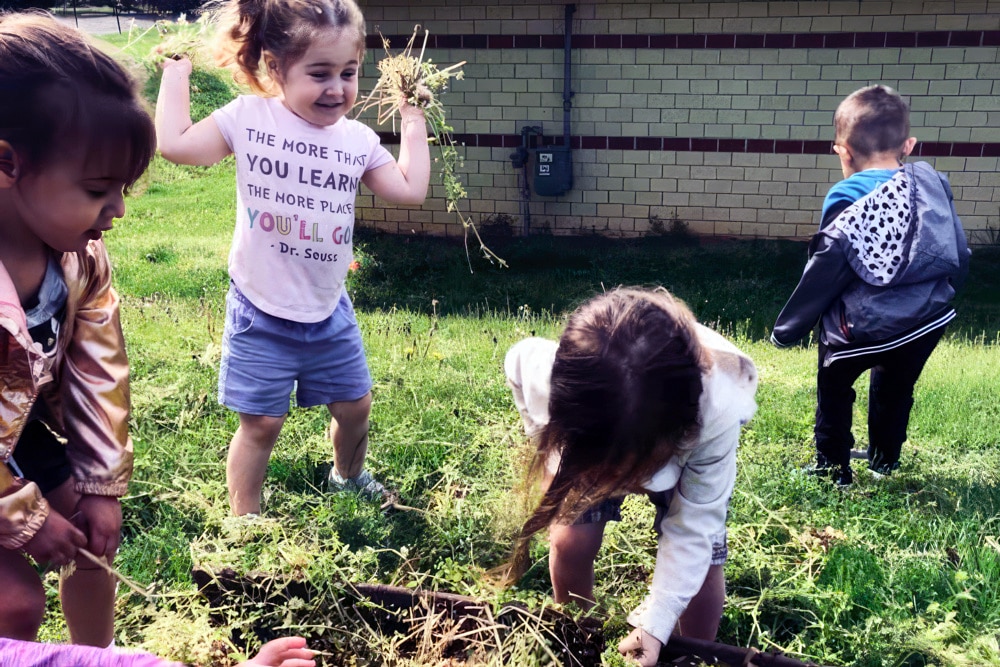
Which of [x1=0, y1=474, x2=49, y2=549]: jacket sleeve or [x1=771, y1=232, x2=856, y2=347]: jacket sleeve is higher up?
[x1=771, y1=232, x2=856, y2=347]: jacket sleeve

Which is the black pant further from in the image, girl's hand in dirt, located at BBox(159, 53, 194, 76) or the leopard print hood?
girl's hand in dirt, located at BBox(159, 53, 194, 76)

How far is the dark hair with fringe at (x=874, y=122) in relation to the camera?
3.97 metres

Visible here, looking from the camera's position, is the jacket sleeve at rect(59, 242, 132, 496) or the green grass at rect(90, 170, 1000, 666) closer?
the jacket sleeve at rect(59, 242, 132, 496)

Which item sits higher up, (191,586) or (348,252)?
(348,252)

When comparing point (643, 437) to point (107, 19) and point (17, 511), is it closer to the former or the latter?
point (17, 511)

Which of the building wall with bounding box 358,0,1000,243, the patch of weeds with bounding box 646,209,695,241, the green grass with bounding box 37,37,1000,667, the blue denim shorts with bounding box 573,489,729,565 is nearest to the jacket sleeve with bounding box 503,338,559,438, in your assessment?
the blue denim shorts with bounding box 573,489,729,565

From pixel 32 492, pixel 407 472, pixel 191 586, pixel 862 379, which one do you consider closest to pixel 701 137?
pixel 862 379

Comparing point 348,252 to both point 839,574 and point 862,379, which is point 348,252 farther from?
point 862,379

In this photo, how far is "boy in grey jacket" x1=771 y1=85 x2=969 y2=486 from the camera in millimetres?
3812

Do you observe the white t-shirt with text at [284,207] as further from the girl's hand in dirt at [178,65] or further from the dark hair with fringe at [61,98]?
the dark hair with fringe at [61,98]

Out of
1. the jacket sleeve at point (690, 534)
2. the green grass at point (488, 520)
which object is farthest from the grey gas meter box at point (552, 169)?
the jacket sleeve at point (690, 534)

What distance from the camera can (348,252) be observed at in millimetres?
3363

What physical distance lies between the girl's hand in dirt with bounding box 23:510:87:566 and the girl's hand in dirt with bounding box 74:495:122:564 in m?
0.16

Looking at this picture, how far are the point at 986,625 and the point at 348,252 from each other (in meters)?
Result: 2.51
